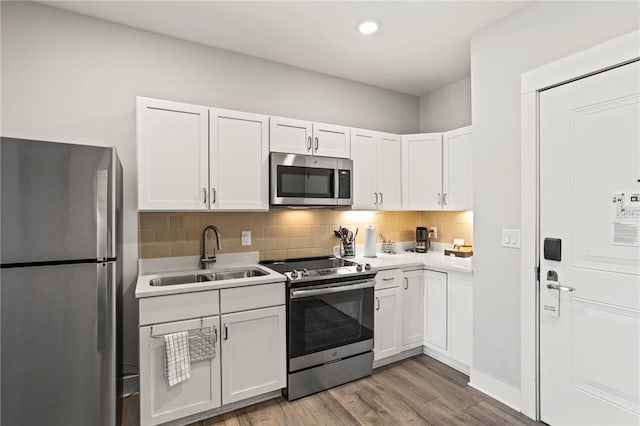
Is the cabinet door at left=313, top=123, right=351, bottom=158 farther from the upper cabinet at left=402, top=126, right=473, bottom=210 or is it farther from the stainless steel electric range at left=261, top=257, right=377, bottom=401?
the stainless steel electric range at left=261, top=257, right=377, bottom=401

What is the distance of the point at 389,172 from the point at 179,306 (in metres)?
2.27

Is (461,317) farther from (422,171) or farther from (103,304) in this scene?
(103,304)

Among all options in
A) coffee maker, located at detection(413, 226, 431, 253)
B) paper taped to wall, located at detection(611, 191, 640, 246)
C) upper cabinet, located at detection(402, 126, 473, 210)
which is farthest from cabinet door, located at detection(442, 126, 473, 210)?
paper taped to wall, located at detection(611, 191, 640, 246)

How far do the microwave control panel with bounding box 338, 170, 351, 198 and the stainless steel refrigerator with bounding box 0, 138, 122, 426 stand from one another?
1755 mm

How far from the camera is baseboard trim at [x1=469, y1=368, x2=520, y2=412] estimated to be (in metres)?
2.29

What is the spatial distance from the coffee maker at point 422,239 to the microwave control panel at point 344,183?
1253mm

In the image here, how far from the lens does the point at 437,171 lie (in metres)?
3.31

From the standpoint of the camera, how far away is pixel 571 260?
6.52ft

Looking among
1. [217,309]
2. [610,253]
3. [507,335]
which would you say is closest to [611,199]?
[610,253]

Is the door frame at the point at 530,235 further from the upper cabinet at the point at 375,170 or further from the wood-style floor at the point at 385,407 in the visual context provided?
the upper cabinet at the point at 375,170

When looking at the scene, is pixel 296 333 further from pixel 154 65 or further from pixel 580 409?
pixel 154 65

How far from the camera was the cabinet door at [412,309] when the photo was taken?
3004mm

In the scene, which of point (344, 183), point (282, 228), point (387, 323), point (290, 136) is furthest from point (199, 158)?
point (387, 323)

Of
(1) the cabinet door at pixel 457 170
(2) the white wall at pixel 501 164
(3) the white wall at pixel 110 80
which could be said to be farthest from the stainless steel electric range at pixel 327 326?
(3) the white wall at pixel 110 80
